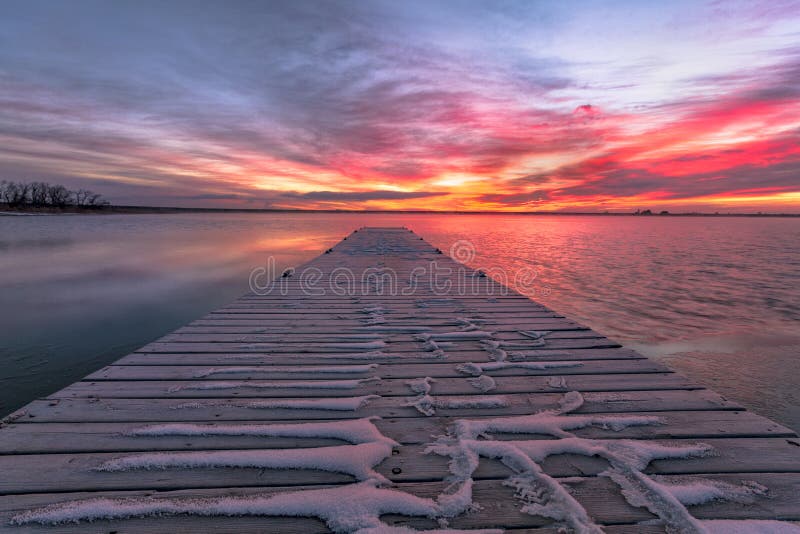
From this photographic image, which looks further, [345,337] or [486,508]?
[345,337]

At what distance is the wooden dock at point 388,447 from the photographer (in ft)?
5.63

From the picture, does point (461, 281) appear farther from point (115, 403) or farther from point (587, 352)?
point (115, 403)

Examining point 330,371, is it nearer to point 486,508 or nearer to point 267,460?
point 267,460

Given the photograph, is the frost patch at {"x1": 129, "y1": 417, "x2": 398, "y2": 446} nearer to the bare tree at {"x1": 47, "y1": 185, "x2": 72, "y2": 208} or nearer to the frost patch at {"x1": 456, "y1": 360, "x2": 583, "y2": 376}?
the frost patch at {"x1": 456, "y1": 360, "x2": 583, "y2": 376}

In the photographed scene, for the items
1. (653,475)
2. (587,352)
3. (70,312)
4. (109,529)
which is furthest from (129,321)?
(653,475)

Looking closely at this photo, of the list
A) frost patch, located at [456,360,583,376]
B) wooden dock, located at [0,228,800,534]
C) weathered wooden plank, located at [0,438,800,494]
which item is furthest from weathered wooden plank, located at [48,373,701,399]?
weathered wooden plank, located at [0,438,800,494]

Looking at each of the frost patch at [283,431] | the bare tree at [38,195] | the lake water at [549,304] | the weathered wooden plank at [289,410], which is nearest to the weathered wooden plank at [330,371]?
the weathered wooden plank at [289,410]

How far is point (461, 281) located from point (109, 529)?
7.22 m

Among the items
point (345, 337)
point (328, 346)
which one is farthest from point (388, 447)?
point (345, 337)

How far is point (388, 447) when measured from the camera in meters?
2.18

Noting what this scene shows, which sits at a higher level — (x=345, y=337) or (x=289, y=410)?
(x=345, y=337)

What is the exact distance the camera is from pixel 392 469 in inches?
79.4

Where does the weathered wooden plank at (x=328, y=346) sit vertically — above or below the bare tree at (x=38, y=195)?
below

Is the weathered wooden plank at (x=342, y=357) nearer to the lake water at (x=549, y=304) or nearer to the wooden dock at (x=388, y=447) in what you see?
the wooden dock at (x=388, y=447)
